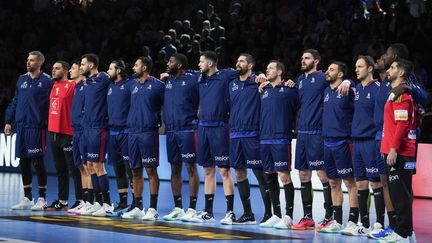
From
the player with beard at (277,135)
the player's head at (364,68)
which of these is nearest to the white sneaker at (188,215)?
the player with beard at (277,135)

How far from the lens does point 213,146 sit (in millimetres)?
13922

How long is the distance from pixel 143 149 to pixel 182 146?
1.94 feet

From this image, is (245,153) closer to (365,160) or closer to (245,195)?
(245,195)

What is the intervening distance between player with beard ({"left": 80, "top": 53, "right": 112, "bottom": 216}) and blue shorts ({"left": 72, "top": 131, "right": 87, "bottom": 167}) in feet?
0.23

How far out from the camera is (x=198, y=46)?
23.5 m

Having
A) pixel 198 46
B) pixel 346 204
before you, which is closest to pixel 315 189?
pixel 346 204

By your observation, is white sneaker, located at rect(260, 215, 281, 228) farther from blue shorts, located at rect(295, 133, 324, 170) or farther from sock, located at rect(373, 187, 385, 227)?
sock, located at rect(373, 187, 385, 227)

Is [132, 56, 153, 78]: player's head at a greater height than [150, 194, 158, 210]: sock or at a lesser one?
greater

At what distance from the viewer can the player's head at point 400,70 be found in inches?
451

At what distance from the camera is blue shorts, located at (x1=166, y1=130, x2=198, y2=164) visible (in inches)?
555

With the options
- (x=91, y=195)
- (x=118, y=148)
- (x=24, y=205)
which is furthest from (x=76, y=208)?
(x=118, y=148)

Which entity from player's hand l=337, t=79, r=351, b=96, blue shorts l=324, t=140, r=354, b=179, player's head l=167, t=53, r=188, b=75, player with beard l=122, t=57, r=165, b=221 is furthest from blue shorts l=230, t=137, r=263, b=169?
player's hand l=337, t=79, r=351, b=96

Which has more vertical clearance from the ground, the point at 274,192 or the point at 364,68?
the point at 364,68

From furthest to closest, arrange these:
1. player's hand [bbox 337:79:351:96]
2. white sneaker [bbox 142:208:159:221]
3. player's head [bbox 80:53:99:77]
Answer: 1. player's head [bbox 80:53:99:77]
2. white sneaker [bbox 142:208:159:221]
3. player's hand [bbox 337:79:351:96]
